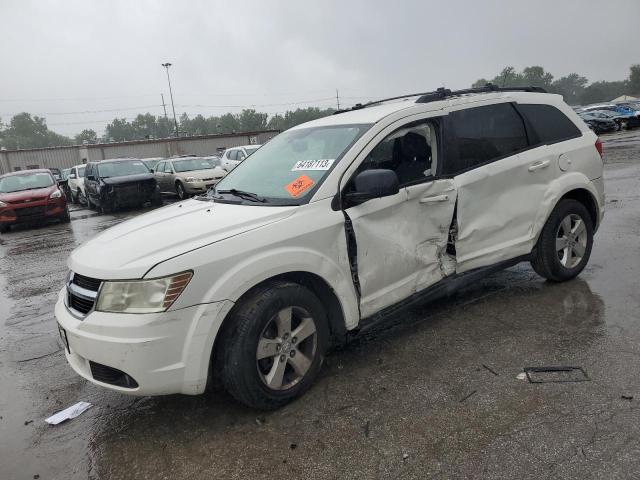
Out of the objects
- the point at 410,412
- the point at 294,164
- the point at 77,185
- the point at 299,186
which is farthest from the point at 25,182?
the point at 410,412

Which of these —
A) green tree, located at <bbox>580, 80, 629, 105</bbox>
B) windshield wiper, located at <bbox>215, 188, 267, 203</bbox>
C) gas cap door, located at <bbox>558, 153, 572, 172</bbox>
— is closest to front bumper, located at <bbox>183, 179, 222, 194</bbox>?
windshield wiper, located at <bbox>215, 188, 267, 203</bbox>

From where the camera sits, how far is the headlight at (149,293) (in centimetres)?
265

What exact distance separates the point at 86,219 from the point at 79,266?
12675 mm

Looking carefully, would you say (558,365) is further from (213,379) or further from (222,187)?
(222,187)

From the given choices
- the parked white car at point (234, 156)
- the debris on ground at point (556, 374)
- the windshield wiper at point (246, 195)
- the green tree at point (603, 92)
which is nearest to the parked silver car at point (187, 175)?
the parked white car at point (234, 156)

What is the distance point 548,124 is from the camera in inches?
182

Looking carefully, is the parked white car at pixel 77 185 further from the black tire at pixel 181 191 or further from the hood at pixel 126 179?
the hood at pixel 126 179

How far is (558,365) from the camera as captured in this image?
10.9ft

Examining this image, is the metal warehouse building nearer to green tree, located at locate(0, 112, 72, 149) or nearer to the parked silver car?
the parked silver car

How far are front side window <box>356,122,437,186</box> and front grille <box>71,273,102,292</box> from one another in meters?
1.94

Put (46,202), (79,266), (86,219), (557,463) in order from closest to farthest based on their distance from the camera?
(557,463), (79,266), (46,202), (86,219)

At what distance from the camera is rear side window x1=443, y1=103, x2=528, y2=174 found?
3.95m

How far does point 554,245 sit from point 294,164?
2562 mm

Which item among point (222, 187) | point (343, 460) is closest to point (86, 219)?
point (222, 187)
